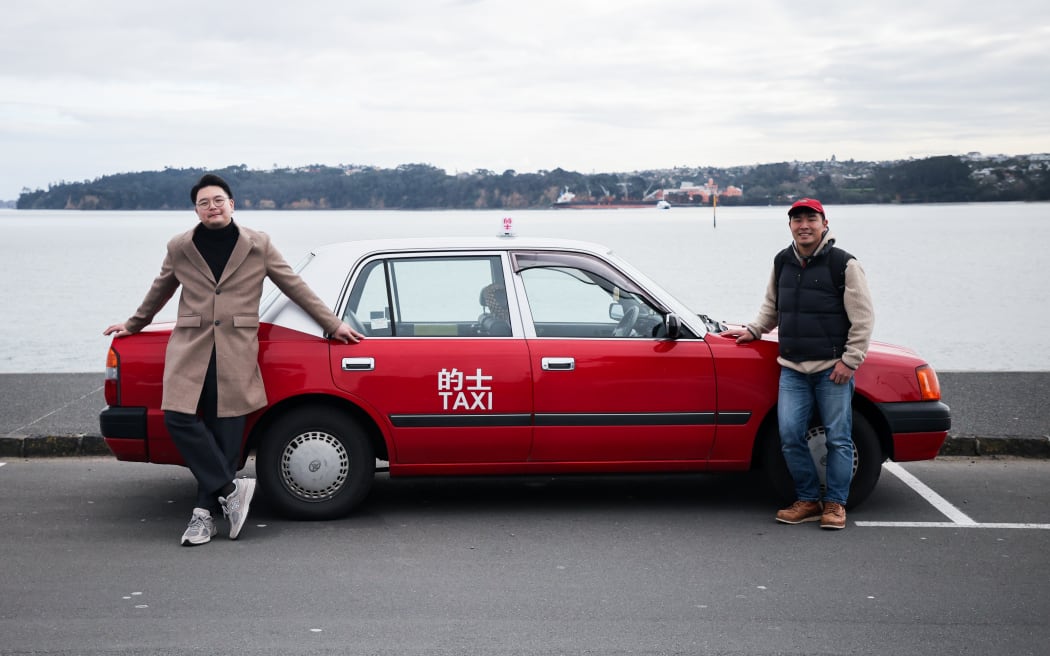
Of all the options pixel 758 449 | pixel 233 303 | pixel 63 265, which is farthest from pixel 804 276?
pixel 63 265

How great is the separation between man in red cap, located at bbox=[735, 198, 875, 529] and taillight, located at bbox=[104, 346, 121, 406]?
143 inches

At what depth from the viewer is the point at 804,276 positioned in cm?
639

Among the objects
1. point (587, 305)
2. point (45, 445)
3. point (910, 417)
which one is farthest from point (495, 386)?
point (45, 445)

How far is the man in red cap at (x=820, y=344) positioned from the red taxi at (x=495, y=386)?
242mm

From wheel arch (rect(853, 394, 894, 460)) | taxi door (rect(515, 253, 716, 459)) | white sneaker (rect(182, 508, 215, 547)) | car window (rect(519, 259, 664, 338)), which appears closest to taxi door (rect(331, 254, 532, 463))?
taxi door (rect(515, 253, 716, 459))

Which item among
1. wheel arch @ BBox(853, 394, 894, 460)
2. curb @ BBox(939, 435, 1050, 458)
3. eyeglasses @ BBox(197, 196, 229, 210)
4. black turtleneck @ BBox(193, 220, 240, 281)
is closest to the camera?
eyeglasses @ BBox(197, 196, 229, 210)

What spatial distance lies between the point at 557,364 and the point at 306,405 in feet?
4.62

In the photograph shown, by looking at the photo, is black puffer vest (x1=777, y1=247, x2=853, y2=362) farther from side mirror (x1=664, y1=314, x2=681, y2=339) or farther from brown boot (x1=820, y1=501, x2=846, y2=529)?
brown boot (x1=820, y1=501, x2=846, y2=529)

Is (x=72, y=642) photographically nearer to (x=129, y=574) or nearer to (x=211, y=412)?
(x=129, y=574)

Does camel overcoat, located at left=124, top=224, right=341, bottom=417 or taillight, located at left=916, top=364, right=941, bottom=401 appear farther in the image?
taillight, located at left=916, top=364, right=941, bottom=401

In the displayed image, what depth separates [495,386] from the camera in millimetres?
6414

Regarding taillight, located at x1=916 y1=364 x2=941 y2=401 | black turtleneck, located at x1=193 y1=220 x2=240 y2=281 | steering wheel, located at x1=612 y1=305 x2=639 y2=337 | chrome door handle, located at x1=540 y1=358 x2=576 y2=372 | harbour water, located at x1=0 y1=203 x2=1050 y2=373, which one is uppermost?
black turtleneck, located at x1=193 y1=220 x2=240 y2=281

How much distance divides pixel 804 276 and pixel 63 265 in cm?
6992

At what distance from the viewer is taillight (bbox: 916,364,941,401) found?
6.71 metres
